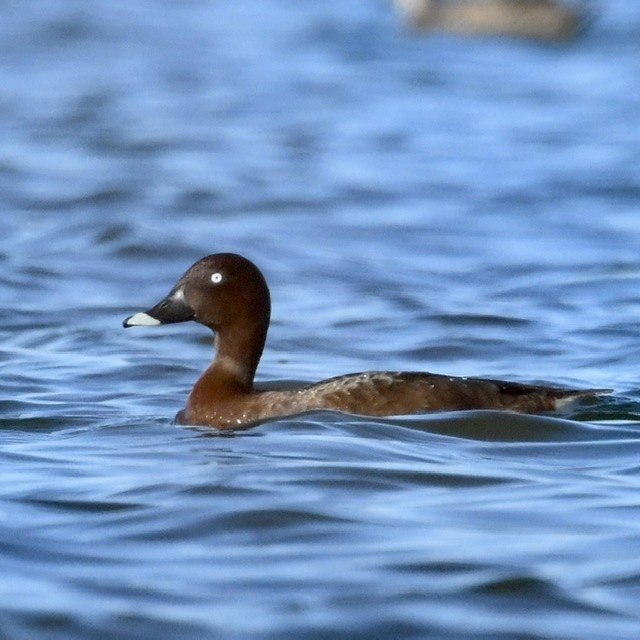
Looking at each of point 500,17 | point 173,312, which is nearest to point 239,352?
point 173,312

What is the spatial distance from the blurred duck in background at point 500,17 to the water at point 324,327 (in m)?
0.41

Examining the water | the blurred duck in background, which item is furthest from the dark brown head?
the blurred duck in background

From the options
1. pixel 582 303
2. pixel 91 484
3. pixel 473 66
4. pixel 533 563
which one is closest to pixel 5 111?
pixel 473 66

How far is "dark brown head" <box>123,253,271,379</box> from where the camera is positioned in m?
9.36

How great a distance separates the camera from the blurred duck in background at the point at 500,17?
29.9 meters

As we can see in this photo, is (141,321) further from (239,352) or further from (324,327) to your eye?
(324,327)

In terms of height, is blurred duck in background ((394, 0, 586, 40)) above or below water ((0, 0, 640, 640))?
above

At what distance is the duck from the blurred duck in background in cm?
2093

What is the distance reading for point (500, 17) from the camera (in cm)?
3039

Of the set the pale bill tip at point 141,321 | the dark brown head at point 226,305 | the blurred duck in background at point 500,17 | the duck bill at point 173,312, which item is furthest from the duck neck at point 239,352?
the blurred duck in background at point 500,17

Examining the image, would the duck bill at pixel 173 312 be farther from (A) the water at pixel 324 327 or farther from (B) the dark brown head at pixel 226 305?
(A) the water at pixel 324 327

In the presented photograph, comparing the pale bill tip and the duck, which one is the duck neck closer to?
the duck

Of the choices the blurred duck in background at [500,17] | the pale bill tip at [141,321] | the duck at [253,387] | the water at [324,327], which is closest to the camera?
the water at [324,327]

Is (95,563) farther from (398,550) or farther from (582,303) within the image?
(582,303)
